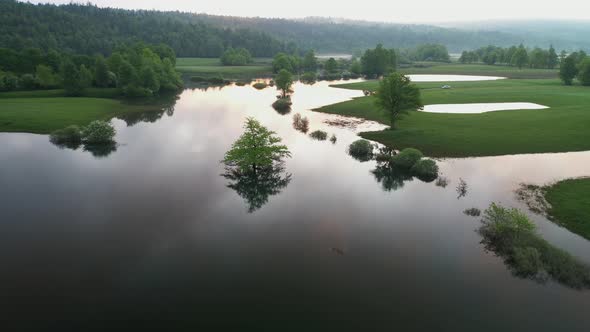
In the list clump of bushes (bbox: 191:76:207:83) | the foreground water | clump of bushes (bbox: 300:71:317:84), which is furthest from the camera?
clump of bushes (bbox: 300:71:317:84)

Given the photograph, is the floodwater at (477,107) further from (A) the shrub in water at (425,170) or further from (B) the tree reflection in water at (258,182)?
(B) the tree reflection in water at (258,182)

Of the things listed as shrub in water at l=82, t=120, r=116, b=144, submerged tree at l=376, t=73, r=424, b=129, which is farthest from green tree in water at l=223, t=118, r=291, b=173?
submerged tree at l=376, t=73, r=424, b=129

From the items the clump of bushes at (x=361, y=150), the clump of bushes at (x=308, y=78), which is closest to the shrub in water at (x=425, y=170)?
the clump of bushes at (x=361, y=150)

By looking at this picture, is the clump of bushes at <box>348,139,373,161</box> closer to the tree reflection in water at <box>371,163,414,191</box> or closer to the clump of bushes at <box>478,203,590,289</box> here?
the tree reflection in water at <box>371,163,414,191</box>

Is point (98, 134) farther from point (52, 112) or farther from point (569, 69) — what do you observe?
point (569, 69)

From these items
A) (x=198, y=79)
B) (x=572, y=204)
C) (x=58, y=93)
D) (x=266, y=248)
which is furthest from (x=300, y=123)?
(x=198, y=79)

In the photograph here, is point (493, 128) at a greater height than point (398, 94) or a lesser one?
lesser
